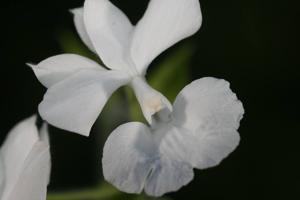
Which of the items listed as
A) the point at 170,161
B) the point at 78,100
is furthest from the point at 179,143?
the point at 78,100

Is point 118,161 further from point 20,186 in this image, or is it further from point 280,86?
point 280,86

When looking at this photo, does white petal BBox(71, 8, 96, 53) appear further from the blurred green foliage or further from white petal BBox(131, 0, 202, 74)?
the blurred green foliage

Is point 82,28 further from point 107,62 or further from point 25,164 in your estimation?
point 25,164

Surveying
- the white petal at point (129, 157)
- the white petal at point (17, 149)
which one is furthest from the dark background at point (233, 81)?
the white petal at point (129, 157)

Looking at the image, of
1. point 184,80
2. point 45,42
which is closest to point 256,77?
point 184,80

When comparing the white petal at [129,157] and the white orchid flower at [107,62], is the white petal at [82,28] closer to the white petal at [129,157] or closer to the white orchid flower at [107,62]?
the white orchid flower at [107,62]

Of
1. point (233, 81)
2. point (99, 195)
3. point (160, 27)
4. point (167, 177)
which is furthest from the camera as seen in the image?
point (233, 81)
